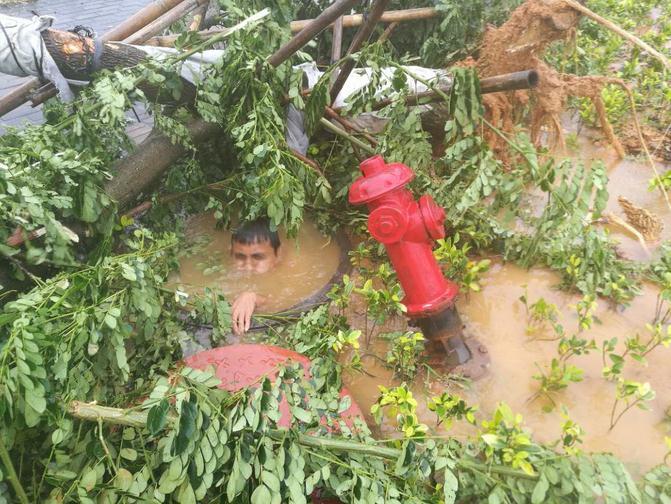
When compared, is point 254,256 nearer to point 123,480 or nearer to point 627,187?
point 123,480

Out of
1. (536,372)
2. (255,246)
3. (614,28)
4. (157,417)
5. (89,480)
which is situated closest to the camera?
(157,417)

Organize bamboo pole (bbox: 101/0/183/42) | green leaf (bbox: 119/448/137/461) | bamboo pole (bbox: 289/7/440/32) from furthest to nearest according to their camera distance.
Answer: bamboo pole (bbox: 289/7/440/32) → bamboo pole (bbox: 101/0/183/42) → green leaf (bbox: 119/448/137/461)

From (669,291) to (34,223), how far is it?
3.37m

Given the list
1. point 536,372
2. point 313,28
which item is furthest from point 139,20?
point 536,372

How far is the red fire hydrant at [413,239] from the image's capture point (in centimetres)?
263

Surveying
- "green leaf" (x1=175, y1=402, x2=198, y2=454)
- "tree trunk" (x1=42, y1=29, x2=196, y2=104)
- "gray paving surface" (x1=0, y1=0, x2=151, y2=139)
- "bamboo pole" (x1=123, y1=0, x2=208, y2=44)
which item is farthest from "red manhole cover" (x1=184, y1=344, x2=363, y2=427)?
"gray paving surface" (x1=0, y1=0, x2=151, y2=139)

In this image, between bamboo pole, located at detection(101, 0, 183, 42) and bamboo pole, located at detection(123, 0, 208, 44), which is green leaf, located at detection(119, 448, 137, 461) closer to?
bamboo pole, located at detection(101, 0, 183, 42)

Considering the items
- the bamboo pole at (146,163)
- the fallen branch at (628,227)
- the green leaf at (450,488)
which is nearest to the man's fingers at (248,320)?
the bamboo pole at (146,163)

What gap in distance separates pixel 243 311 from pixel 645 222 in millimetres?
3058

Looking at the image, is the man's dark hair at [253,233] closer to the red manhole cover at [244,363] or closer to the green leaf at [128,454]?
the red manhole cover at [244,363]

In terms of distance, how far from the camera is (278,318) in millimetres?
3311

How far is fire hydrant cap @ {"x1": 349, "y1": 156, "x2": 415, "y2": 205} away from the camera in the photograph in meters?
2.61

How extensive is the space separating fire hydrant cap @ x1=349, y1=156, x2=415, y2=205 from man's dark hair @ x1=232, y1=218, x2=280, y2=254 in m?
1.18

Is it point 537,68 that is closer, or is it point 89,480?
point 89,480
